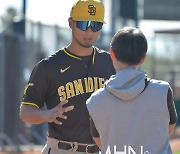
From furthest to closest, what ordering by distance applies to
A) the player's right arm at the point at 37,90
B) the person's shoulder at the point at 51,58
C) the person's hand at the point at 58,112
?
the person's shoulder at the point at 51,58 < the player's right arm at the point at 37,90 < the person's hand at the point at 58,112

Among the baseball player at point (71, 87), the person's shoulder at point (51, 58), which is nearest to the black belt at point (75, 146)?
the baseball player at point (71, 87)

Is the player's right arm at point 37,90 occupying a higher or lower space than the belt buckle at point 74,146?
higher

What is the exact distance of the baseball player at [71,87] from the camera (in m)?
6.39

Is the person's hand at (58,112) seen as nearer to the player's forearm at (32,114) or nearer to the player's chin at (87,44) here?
the player's forearm at (32,114)

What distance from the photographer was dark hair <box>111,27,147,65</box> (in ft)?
14.9

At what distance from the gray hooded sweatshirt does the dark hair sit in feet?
0.26

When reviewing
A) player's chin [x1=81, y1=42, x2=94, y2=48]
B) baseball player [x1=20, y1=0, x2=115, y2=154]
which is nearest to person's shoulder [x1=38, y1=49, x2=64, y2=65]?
baseball player [x1=20, y1=0, x2=115, y2=154]

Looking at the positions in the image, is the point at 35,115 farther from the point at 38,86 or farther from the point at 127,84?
the point at 127,84

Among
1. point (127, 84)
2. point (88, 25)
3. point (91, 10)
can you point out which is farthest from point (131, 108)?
point (91, 10)

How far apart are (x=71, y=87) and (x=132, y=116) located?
1996mm

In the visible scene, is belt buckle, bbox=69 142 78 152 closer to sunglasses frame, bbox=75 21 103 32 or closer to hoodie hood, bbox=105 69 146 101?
sunglasses frame, bbox=75 21 103 32

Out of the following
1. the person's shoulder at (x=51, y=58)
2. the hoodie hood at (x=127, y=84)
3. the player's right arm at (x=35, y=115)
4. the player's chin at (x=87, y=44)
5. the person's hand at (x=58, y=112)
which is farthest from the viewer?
the player's chin at (x=87, y=44)

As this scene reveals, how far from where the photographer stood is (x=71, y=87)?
6441 millimetres

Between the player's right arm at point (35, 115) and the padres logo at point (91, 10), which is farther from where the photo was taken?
the padres logo at point (91, 10)
